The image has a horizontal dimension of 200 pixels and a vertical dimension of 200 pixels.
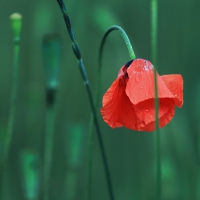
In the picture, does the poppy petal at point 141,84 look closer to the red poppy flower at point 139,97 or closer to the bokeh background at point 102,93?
the red poppy flower at point 139,97

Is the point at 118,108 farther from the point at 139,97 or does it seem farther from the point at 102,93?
the point at 102,93

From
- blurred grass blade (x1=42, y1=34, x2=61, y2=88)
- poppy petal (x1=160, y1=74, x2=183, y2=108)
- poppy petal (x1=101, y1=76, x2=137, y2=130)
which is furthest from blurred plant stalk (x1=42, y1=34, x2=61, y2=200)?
poppy petal (x1=160, y1=74, x2=183, y2=108)

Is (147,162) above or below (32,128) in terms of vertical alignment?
below

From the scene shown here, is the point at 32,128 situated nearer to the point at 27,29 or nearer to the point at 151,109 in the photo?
the point at 151,109

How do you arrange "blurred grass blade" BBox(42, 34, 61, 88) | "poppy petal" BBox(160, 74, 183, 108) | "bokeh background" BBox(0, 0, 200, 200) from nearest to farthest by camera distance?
"blurred grass blade" BBox(42, 34, 61, 88), "poppy petal" BBox(160, 74, 183, 108), "bokeh background" BBox(0, 0, 200, 200)

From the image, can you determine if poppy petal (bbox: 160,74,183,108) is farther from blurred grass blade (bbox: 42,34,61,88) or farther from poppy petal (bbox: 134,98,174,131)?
blurred grass blade (bbox: 42,34,61,88)

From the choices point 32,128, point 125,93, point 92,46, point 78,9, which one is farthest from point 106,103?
point 92,46

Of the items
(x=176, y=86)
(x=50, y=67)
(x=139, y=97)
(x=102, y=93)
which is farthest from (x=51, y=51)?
(x=102, y=93)
